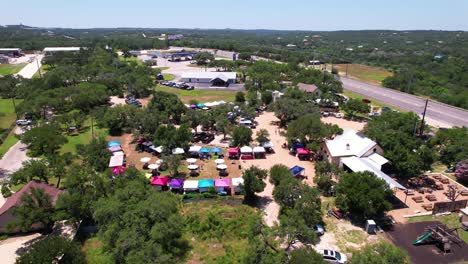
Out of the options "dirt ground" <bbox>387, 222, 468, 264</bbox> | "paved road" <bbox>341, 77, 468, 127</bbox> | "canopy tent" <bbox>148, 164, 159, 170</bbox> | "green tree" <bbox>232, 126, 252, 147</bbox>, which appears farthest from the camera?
"paved road" <bbox>341, 77, 468, 127</bbox>

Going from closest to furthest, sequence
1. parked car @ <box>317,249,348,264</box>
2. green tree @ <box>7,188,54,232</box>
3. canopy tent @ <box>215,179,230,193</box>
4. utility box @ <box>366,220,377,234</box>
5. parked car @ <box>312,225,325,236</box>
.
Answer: parked car @ <box>317,249,348,264</box> < green tree @ <box>7,188,54,232</box> < parked car @ <box>312,225,325,236</box> < utility box @ <box>366,220,377,234</box> < canopy tent @ <box>215,179,230,193</box>

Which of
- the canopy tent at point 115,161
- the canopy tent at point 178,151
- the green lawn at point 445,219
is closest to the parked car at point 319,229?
the green lawn at point 445,219

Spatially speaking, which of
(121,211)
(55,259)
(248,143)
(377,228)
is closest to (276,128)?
(248,143)

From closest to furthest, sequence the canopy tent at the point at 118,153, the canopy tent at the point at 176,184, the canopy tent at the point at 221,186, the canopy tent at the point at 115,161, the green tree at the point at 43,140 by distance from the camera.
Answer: the canopy tent at the point at 221,186 < the canopy tent at the point at 176,184 < the canopy tent at the point at 115,161 < the green tree at the point at 43,140 < the canopy tent at the point at 118,153

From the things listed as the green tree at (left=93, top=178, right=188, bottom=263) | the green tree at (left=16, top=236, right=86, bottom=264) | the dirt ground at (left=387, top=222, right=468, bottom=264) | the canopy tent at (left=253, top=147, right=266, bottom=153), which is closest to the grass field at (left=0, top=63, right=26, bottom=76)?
the canopy tent at (left=253, top=147, right=266, bottom=153)

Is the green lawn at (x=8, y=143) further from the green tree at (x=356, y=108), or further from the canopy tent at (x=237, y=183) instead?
the green tree at (x=356, y=108)

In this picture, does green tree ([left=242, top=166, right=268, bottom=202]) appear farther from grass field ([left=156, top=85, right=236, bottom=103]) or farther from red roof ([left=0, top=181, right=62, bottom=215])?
grass field ([left=156, top=85, right=236, bottom=103])

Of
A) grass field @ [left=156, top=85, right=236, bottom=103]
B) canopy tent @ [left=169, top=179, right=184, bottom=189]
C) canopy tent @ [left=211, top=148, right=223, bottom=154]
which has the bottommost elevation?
canopy tent @ [left=169, top=179, right=184, bottom=189]
